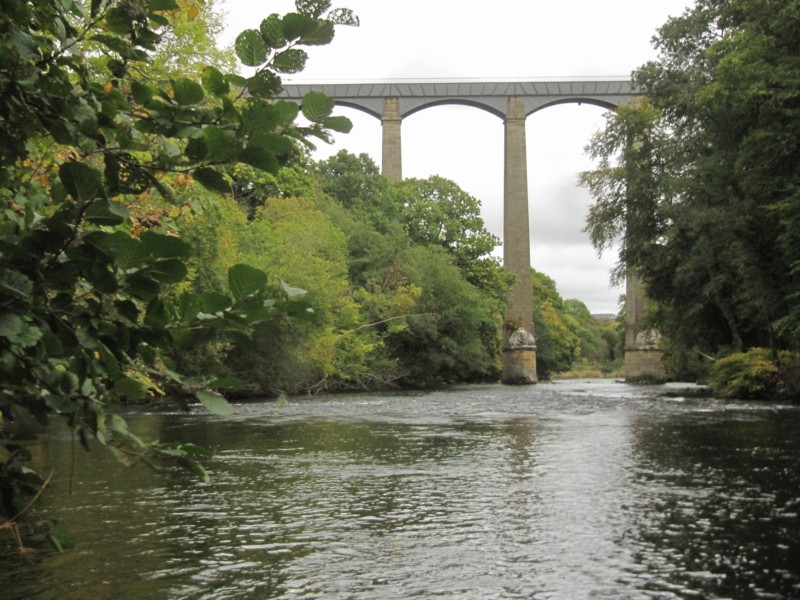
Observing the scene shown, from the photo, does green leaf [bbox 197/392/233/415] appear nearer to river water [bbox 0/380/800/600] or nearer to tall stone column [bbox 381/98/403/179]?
river water [bbox 0/380/800/600]

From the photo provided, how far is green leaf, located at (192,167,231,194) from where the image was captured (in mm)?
2053

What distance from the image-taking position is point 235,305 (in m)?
1.97

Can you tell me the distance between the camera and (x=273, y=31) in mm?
2006

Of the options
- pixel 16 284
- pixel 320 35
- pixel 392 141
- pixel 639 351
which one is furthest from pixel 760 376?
pixel 392 141

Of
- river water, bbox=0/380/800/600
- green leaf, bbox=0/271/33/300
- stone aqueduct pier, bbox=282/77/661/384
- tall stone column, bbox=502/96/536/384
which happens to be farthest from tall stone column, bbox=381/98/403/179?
green leaf, bbox=0/271/33/300

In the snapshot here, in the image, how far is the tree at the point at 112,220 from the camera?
1849 millimetres

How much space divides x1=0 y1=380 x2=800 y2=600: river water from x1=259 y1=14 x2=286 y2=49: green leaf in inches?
42.8

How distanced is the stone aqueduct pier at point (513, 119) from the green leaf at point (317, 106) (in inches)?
1933

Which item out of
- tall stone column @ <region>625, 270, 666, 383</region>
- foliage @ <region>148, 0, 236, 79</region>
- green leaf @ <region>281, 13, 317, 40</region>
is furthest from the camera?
tall stone column @ <region>625, 270, 666, 383</region>

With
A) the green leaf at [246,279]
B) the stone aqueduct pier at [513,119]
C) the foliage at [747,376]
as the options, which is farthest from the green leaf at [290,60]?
the stone aqueduct pier at [513,119]

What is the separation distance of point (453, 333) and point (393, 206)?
755 centimetres

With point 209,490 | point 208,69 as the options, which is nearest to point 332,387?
point 209,490

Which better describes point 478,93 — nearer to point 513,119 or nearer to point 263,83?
point 513,119

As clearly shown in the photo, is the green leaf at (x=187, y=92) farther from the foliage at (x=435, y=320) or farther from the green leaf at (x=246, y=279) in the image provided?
the foliage at (x=435, y=320)
